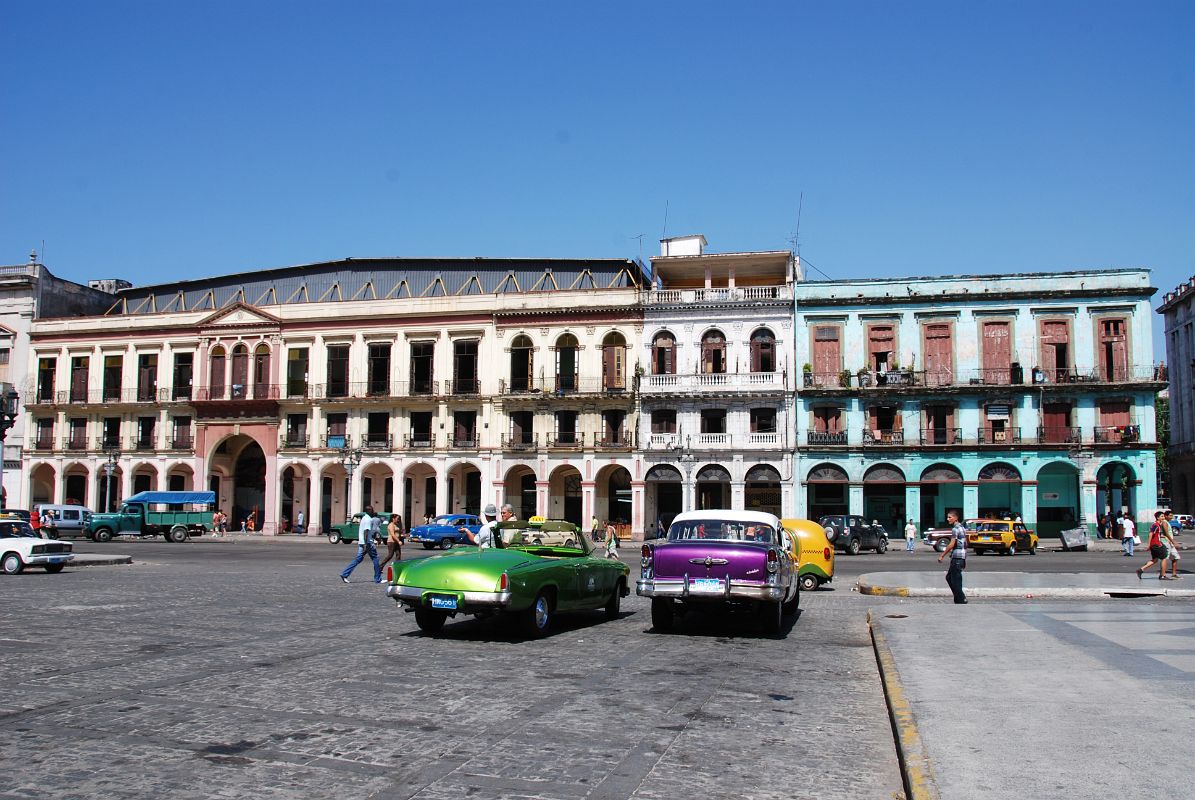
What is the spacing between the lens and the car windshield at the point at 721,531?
14.7 meters

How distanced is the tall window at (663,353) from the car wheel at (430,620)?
3946 cm

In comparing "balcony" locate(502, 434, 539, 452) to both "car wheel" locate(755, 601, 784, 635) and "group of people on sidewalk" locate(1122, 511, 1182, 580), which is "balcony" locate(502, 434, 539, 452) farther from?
"car wheel" locate(755, 601, 784, 635)

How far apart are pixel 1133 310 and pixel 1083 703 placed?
45.7 m

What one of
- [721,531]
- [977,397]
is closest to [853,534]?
[977,397]

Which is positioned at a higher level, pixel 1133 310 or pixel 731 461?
pixel 1133 310

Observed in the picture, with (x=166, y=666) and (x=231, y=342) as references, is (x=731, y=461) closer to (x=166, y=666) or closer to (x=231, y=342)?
(x=231, y=342)

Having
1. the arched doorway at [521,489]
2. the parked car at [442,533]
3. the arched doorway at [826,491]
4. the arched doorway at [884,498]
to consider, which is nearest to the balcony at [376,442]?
the arched doorway at [521,489]

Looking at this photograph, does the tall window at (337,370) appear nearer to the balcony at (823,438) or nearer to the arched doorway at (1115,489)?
the balcony at (823,438)

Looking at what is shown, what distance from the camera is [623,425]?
171 feet

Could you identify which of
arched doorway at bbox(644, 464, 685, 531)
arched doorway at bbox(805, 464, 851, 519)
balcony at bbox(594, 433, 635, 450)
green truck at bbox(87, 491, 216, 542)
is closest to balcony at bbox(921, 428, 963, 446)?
arched doorway at bbox(805, 464, 851, 519)

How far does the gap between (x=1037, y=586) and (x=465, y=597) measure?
1388 cm

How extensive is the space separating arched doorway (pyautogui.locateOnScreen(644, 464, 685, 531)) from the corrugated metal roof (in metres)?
10.6

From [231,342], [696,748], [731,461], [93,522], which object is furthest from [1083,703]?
[231,342]

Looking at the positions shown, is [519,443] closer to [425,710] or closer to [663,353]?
[663,353]
